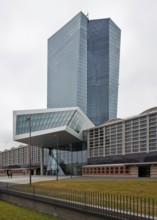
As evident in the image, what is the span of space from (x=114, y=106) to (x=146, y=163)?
4908 inches

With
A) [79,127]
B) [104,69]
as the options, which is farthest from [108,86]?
[79,127]

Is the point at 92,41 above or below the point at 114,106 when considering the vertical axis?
above

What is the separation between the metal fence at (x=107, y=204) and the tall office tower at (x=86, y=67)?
135m

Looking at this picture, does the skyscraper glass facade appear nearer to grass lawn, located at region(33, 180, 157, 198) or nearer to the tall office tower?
the tall office tower

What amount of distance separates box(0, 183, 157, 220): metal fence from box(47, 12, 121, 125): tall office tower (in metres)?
135

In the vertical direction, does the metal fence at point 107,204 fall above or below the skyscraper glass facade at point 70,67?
below

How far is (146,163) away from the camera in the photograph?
189 ft

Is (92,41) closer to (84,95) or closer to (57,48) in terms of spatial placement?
(57,48)

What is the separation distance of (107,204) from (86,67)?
152 metres

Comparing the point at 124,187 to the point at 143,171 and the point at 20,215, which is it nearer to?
the point at 20,215

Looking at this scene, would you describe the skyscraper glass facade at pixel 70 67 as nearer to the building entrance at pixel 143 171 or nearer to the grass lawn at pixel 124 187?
the building entrance at pixel 143 171

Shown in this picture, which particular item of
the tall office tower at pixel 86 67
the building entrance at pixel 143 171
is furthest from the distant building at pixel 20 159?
the building entrance at pixel 143 171

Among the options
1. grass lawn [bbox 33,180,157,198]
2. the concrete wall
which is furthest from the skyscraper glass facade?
grass lawn [bbox 33,180,157,198]

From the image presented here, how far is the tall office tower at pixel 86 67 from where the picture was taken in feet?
518
